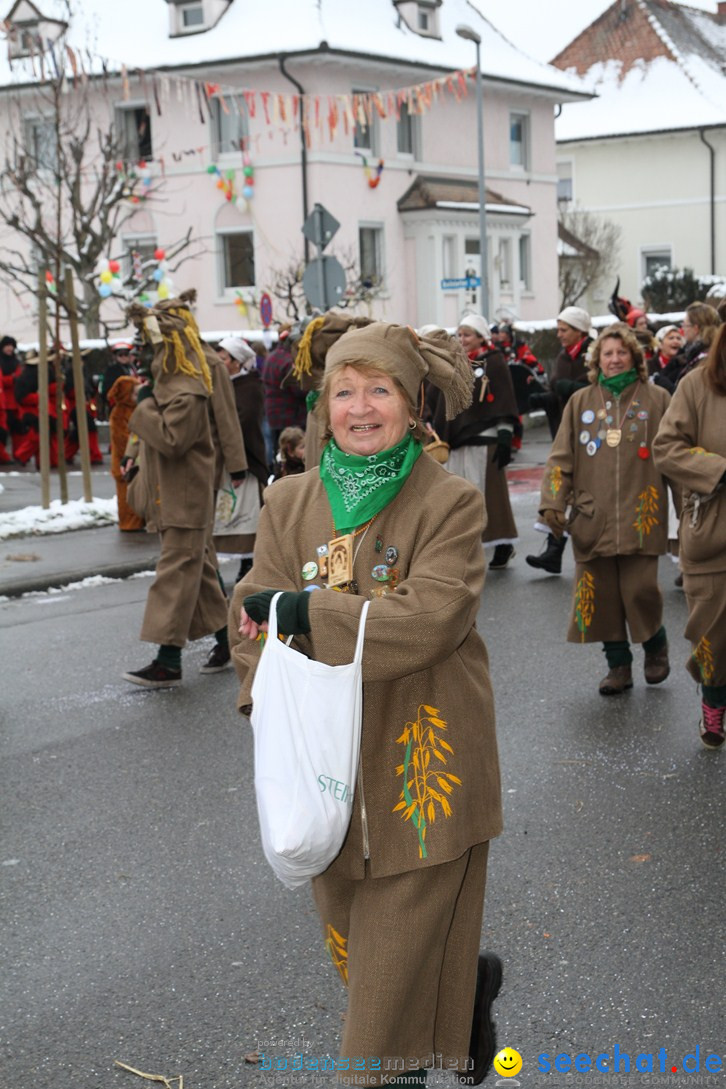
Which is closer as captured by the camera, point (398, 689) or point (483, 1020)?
point (398, 689)

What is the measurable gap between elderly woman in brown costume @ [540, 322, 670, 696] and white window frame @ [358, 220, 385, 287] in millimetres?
30020

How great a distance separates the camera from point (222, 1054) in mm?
3832

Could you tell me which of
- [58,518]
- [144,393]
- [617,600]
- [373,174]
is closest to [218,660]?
[144,393]

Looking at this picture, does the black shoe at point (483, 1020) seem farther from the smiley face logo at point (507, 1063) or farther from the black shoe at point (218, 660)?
the black shoe at point (218, 660)

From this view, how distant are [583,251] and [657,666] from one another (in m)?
42.9

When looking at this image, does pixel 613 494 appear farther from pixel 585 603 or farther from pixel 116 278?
pixel 116 278

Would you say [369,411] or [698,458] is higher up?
[369,411]

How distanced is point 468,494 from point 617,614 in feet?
14.1

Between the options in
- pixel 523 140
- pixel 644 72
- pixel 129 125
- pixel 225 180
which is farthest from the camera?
pixel 644 72

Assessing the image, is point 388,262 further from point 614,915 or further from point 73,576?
point 614,915

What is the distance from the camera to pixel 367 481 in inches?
127

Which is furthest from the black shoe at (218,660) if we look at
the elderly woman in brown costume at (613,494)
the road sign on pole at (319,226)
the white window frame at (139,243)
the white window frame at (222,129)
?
the white window frame at (139,243)

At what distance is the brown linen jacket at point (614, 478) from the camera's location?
7.25m

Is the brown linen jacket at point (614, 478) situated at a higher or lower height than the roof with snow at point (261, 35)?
lower
